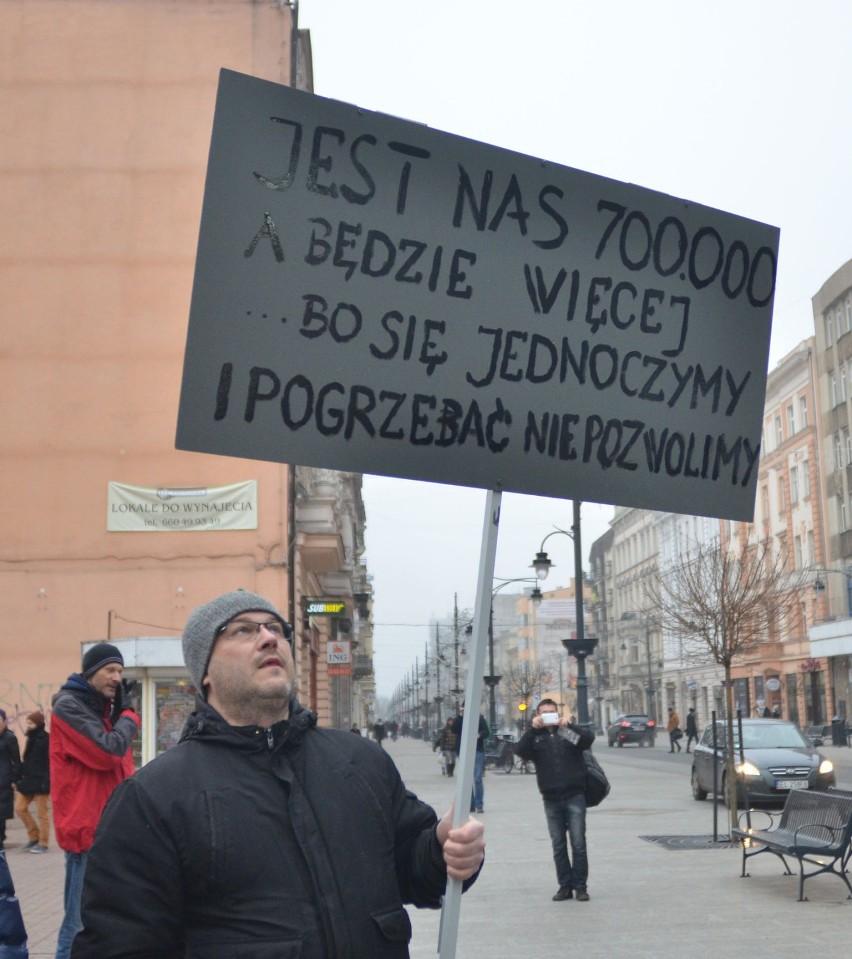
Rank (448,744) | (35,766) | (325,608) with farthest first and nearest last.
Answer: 1. (448,744)
2. (325,608)
3. (35,766)

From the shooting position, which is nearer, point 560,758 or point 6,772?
point 560,758

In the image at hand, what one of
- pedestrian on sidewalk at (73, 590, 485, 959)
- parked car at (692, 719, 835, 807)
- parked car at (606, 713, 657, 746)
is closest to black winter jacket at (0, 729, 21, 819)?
parked car at (692, 719, 835, 807)

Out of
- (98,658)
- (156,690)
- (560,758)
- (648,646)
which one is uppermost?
(648,646)

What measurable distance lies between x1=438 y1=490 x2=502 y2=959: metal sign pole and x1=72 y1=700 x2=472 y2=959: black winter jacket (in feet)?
0.52

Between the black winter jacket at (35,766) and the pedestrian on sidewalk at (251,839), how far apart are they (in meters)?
Result: 15.2

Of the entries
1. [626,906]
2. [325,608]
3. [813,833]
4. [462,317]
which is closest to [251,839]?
[462,317]

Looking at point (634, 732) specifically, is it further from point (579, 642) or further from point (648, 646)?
point (579, 642)

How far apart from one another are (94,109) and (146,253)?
11.0 feet

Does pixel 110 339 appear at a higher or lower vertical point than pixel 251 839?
higher

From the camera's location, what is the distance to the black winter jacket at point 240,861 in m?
3.02

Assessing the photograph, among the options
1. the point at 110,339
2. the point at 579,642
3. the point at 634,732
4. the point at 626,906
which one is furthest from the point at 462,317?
the point at 634,732

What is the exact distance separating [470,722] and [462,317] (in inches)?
47.4

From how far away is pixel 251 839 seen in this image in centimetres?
309

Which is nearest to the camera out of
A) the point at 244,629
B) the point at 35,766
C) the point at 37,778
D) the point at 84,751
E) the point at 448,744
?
the point at 244,629
